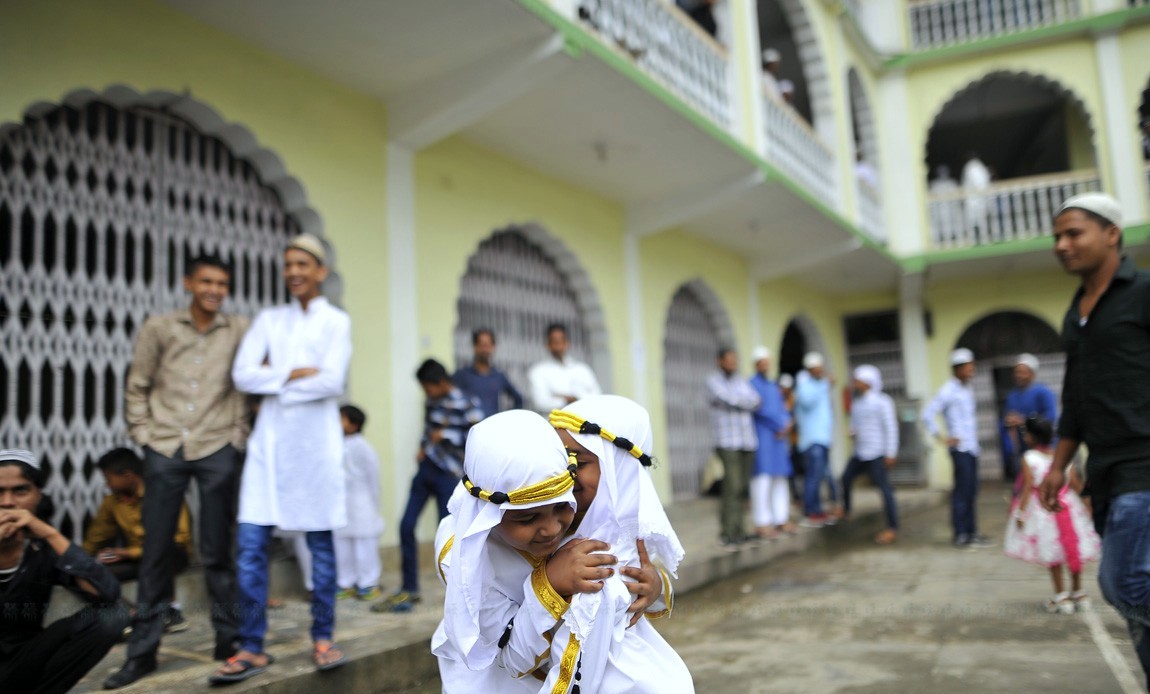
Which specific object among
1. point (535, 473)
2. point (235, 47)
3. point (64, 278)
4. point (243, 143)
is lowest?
point (535, 473)

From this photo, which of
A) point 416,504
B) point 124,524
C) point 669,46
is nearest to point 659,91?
point 669,46

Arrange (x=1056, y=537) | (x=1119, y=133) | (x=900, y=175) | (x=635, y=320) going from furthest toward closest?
(x=900, y=175) → (x=1119, y=133) → (x=635, y=320) → (x=1056, y=537)

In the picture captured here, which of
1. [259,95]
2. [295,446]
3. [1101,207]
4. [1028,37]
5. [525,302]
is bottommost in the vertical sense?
[295,446]

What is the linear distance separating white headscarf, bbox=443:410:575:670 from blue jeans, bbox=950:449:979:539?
605cm

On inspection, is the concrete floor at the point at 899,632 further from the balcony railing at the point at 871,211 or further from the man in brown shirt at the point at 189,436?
the balcony railing at the point at 871,211

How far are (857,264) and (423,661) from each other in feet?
35.4

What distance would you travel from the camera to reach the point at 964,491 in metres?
6.87

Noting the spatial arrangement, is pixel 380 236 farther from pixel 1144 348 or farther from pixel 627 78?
pixel 1144 348

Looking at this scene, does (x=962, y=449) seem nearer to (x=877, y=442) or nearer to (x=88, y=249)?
(x=877, y=442)

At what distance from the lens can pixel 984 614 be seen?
14.4ft

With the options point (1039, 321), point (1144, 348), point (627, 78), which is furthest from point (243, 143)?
point (1039, 321)

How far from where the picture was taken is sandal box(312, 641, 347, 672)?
10.2 feet

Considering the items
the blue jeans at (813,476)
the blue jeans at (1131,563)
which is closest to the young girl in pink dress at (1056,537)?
the blue jeans at (1131,563)

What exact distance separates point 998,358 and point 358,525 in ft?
42.8
